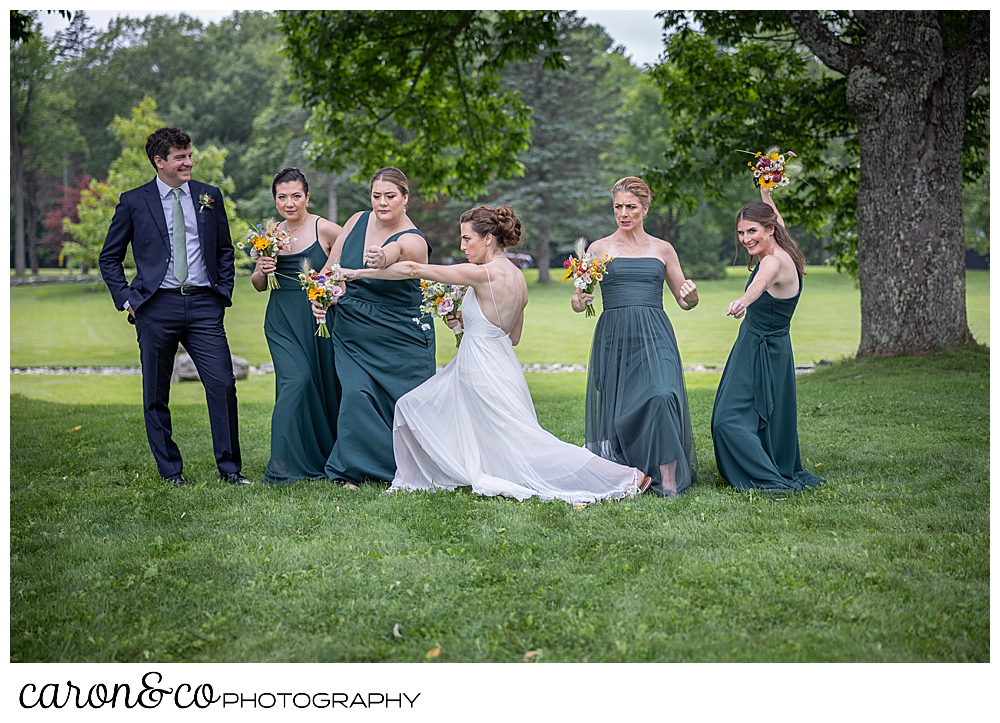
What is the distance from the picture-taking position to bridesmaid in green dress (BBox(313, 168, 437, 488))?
6.31 meters

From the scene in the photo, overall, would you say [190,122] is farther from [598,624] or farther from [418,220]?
[598,624]

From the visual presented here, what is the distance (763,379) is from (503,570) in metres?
2.52

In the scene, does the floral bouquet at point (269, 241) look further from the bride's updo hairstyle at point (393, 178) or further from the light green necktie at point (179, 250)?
the bride's updo hairstyle at point (393, 178)

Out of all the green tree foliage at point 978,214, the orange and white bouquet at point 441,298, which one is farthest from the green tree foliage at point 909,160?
the green tree foliage at point 978,214

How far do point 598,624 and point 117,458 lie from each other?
5.17m

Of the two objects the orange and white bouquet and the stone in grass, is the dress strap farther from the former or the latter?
the stone in grass

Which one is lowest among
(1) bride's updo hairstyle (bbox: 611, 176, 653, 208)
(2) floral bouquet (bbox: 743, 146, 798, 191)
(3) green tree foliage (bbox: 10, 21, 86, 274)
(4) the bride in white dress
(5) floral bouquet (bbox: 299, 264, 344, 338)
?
(4) the bride in white dress

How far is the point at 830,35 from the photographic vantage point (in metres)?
11.1

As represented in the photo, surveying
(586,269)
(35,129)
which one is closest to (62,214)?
(35,129)

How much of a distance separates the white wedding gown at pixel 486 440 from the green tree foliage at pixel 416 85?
8370 millimetres

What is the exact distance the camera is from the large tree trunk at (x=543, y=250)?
3356 cm

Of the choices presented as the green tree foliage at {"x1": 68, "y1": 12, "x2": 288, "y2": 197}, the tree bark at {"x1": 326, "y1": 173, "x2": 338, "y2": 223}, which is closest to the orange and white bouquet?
the tree bark at {"x1": 326, "y1": 173, "x2": 338, "y2": 223}

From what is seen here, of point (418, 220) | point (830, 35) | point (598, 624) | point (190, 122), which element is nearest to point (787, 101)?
point (830, 35)

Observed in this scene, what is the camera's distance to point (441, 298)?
6.27 metres
